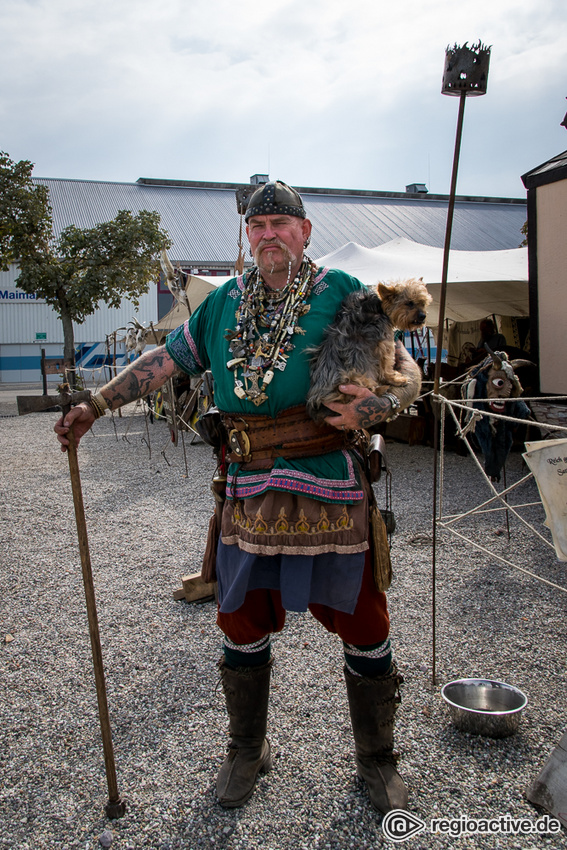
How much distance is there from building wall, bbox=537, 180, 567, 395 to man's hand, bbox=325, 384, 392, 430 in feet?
16.3

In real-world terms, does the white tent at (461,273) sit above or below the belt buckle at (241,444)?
above

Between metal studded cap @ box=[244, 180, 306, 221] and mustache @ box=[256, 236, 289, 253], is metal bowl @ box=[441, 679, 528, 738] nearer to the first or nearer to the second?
mustache @ box=[256, 236, 289, 253]

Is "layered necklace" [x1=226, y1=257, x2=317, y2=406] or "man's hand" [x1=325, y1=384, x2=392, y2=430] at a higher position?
"layered necklace" [x1=226, y1=257, x2=317, y2=406]

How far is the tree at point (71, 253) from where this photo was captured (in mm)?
14742

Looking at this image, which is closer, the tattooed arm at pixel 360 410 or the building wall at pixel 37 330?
the tattooed arm at pixel 360 410

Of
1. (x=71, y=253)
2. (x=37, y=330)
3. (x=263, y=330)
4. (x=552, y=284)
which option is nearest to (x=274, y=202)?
(x=263, y=330)

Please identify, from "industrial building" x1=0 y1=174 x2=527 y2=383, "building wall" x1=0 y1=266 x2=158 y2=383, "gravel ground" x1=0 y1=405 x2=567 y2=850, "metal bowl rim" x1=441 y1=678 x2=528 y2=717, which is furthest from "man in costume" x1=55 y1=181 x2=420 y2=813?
"building wall" x1=0 y1=266 x2=158 y2=383

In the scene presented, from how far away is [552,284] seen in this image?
6.08m

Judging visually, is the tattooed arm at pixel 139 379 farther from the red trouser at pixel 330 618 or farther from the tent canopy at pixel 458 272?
the tent canopy at pixel 458 272

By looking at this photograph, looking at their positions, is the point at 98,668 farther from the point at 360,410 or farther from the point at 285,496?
the point at 360,410

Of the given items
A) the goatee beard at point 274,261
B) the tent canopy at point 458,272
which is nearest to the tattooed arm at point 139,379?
the goatee beard at point 274,261

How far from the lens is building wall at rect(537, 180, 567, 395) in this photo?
19.3 ft

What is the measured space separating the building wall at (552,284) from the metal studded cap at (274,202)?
16.0 feet

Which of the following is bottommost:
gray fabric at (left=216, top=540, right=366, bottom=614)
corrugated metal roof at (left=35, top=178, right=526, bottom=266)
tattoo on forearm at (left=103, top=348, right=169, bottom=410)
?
gray fabric at (left=216, top=540, right=366, bottom=614)
